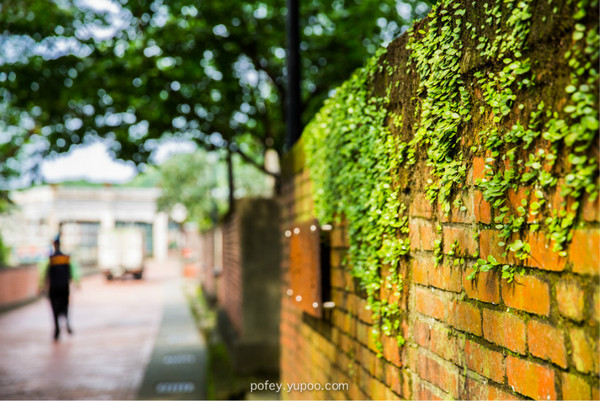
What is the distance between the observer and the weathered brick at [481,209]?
1.84 meters

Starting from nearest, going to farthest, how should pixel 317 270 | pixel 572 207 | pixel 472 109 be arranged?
pixel 572 207, pixel 472 109, pixel 317 270

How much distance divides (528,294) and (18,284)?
68.6 feet

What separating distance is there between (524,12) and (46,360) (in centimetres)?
999

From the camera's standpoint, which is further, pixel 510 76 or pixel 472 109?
pixel 472 109

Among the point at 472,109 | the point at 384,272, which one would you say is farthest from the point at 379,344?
the point at 472,109

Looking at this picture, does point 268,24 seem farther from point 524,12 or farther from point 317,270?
point 524,12

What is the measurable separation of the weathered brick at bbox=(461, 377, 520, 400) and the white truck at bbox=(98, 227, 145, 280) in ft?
104

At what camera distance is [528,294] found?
1636mm

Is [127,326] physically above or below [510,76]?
below

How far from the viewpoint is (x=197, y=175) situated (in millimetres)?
41906

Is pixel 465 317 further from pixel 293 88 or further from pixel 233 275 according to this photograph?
pixel 233 275

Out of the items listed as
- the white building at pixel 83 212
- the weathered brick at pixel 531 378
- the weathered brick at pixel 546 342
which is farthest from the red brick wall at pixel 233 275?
the white building at pixel 83 212

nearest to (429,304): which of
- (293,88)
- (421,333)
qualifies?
(421,333)

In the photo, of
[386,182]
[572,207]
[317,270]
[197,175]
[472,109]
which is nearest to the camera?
[572,207]
